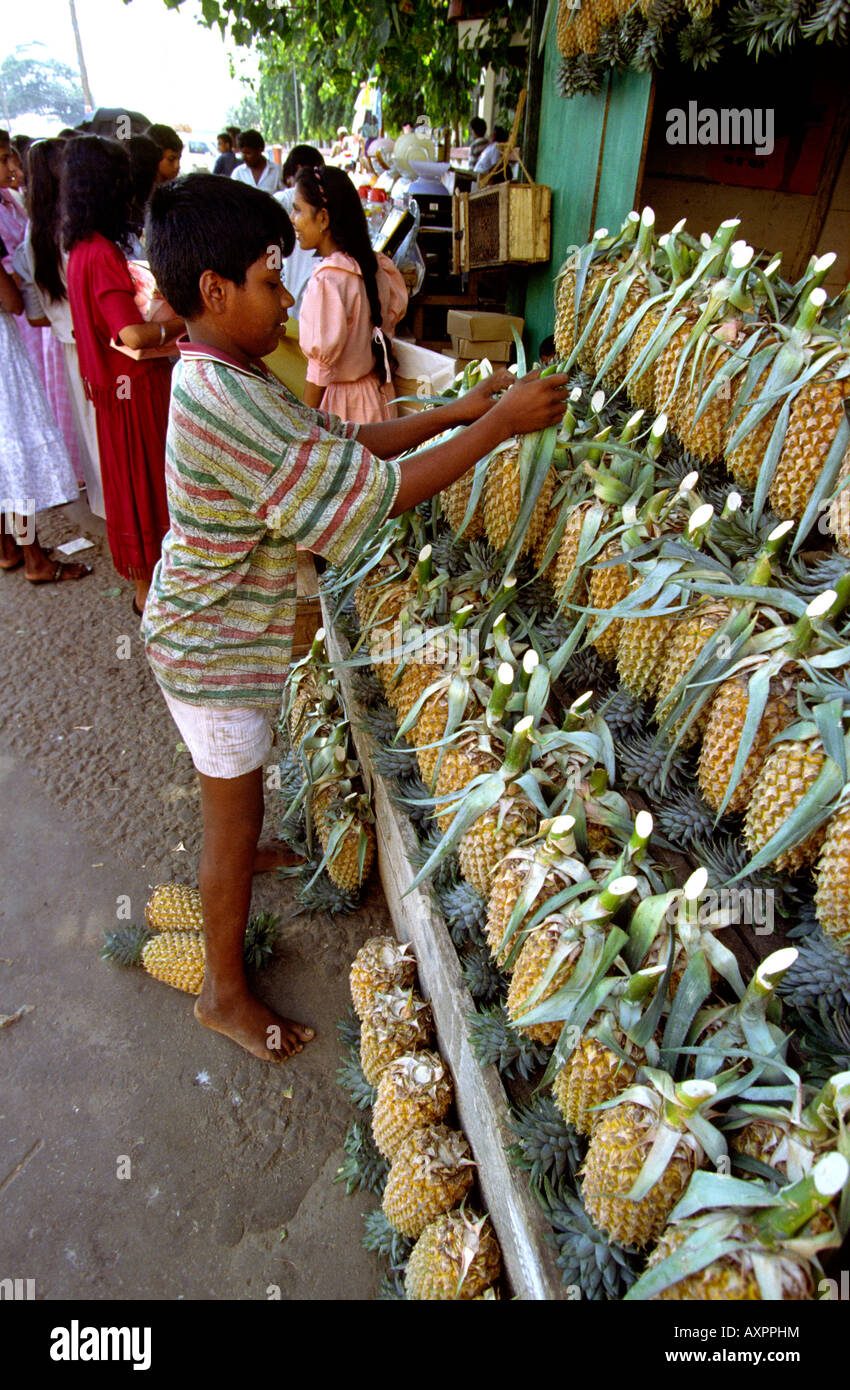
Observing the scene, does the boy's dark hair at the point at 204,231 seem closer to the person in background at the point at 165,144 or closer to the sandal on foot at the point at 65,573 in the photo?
the sandal on foot at the point at 65,573

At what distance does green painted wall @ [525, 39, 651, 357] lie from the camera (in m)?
3.26

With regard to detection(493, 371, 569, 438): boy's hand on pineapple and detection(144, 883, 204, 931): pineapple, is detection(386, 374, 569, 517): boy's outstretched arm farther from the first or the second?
detection(144, 883, 204, 931): pineapple

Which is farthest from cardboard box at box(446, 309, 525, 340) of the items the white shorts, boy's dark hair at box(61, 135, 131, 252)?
the white shorts

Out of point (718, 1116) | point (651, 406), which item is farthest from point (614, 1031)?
point (651, 406)

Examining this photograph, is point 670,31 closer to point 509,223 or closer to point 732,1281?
point 509,223

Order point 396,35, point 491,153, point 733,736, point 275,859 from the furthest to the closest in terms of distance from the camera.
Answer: point 491,153 < point 396,35 < point 275,859 < point 733,736

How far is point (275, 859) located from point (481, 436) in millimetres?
1943

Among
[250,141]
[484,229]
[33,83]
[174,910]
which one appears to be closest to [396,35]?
[250,141]

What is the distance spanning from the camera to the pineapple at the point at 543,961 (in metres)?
1.23

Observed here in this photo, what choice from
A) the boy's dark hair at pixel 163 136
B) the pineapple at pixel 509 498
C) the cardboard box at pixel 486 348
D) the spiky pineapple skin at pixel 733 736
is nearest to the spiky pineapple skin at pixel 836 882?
the spiky pineapple skin at pixel 733 736

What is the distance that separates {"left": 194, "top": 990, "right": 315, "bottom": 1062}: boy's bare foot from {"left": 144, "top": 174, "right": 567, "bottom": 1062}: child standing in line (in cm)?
67

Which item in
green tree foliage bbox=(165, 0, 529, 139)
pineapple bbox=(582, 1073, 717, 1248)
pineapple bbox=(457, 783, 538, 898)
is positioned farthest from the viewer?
green tree foliage bbox=(165, 0, 529, 139)

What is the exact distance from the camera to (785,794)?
1.17 metres

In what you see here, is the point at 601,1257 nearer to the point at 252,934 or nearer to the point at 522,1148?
the point at 522,1148
